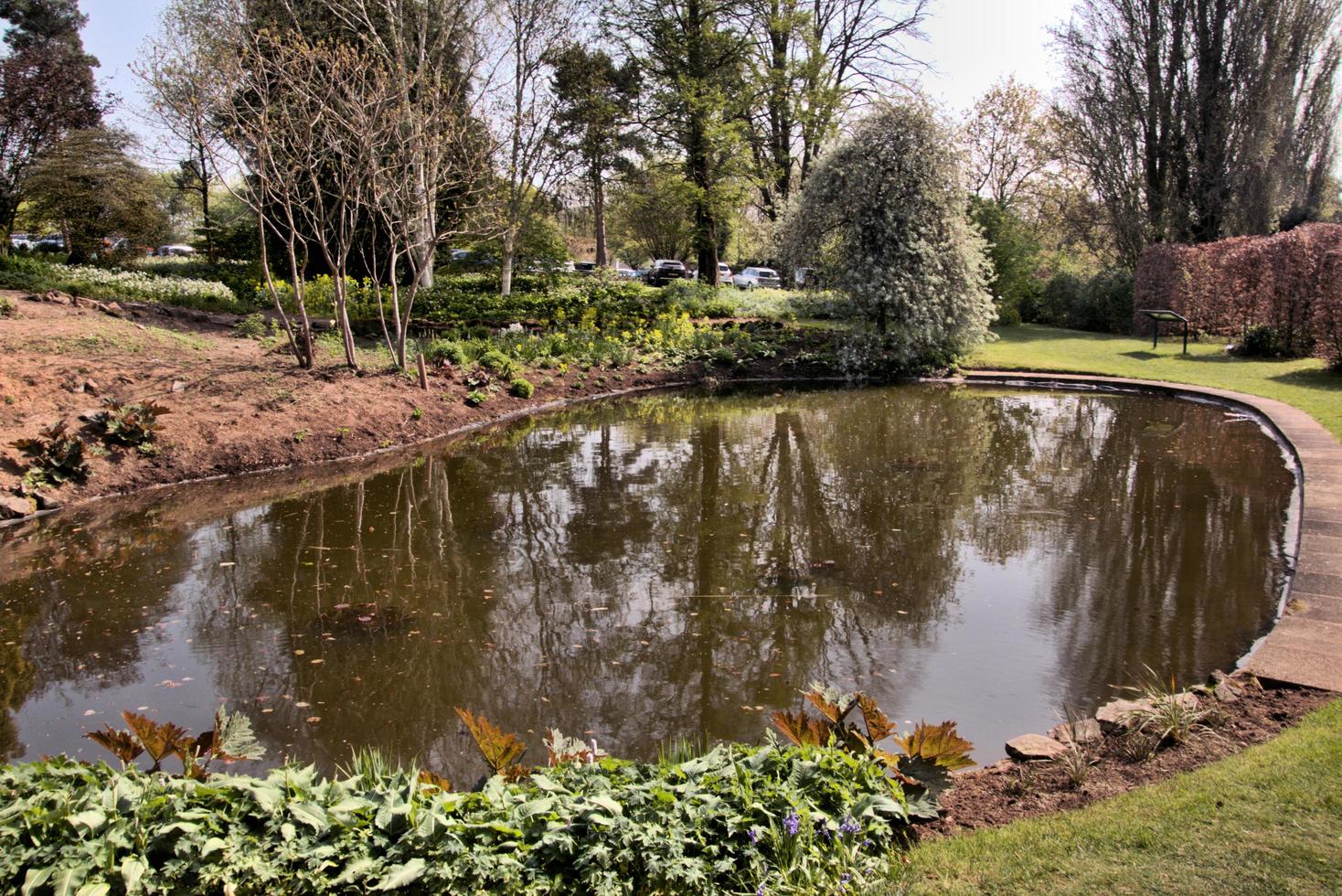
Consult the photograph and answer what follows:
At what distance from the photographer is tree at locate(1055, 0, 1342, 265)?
2416cm

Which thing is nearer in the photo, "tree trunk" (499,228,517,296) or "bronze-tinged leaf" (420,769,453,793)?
"bronze-tinged leaf" (420,769,453,793)

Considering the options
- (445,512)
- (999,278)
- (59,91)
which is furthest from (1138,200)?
(59,91)

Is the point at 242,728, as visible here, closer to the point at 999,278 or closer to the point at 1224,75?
the point at 999,278

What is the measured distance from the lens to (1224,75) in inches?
964

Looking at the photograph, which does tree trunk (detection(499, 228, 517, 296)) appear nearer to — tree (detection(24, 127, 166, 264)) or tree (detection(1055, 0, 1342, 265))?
tree (detection(24, 127, 166, 264))

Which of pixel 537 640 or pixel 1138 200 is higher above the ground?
pixel 1138 200

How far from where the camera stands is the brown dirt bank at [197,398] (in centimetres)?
950

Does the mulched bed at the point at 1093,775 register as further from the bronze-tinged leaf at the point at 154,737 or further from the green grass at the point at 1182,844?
the bronze-tinged leaf at the point at 154,737

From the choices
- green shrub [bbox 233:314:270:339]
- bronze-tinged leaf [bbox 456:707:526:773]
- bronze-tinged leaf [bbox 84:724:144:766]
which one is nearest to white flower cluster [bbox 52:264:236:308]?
green shrub [bbox 233:314:270:339]

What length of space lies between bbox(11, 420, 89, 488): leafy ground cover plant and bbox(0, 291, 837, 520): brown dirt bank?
0.11 meters

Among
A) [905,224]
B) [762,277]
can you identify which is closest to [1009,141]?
[762,277]

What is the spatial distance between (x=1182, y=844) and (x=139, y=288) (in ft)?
60.5

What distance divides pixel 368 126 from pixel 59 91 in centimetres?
1611

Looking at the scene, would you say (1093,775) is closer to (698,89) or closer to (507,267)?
(507,267)
